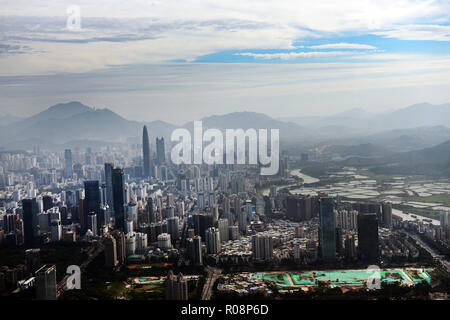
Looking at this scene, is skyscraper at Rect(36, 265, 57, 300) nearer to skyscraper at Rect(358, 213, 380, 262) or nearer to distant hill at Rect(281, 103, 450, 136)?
distant hill at Rect(281, 103, 450, 136)

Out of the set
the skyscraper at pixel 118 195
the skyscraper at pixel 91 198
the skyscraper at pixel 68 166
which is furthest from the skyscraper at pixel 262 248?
the skyscraper at pixel 68 166

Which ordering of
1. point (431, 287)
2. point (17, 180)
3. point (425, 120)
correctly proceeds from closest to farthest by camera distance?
point (431, 287), point (17, 180), point (425, 120)

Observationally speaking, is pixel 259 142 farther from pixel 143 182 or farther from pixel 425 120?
pixel 425 120

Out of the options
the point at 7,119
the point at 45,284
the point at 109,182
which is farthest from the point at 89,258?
the point at 109,182

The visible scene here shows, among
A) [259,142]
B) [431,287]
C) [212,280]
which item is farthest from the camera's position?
[259,142]

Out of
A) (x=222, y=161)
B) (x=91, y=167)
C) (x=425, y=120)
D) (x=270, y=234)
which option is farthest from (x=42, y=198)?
(x=425, y=120)

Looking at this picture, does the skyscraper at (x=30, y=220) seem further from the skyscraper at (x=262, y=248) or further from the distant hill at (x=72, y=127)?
the skyscraper at (x=262, y=248)
